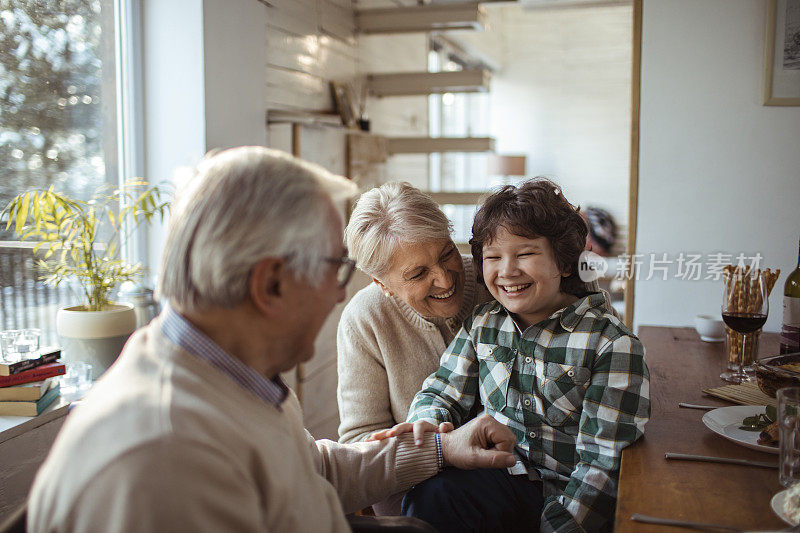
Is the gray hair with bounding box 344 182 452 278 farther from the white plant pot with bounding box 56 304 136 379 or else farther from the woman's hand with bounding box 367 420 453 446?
the white plant pot with bounding box 56 304 136 379

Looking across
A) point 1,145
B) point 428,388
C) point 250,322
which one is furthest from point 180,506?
point 1,145

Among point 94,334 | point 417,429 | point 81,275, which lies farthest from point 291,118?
point 417,429

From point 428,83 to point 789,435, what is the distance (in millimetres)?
3176

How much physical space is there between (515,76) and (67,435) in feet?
26.9

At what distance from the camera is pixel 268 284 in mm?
901

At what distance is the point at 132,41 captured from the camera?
2.66 metres

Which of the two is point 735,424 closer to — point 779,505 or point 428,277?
A: point 779,505

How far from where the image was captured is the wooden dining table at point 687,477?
3.29ft

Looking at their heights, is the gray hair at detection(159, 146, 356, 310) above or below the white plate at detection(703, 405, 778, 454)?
above

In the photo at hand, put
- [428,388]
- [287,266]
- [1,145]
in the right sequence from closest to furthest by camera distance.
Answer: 1. [287,266]
2. [428,388]
3. [1,145]

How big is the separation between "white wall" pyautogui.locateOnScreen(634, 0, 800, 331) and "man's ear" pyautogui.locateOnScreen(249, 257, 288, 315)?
8.28ft

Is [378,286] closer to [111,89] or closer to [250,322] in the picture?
[250,322]

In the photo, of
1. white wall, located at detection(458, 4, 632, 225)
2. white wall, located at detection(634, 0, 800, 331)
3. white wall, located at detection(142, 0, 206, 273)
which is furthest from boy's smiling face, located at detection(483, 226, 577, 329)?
white wall, located at detection(458, 4, 632, 225)

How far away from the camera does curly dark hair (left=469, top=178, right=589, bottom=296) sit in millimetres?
1593
